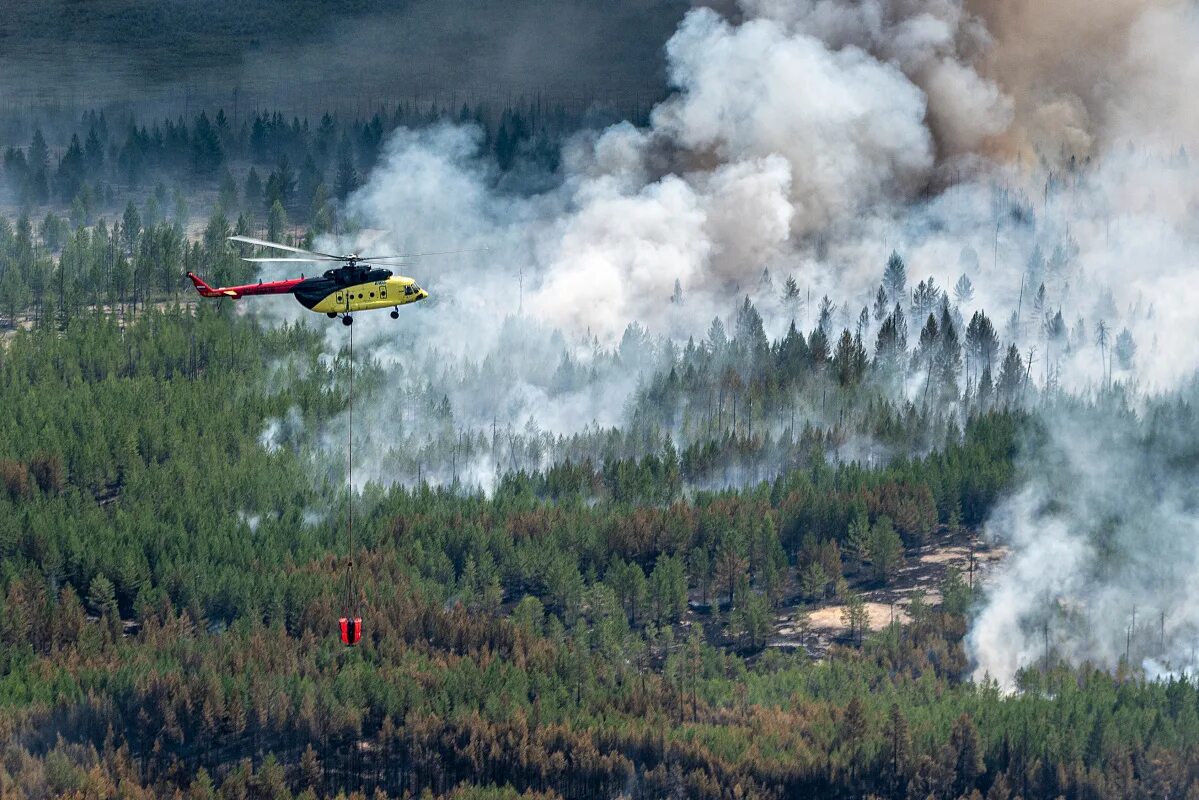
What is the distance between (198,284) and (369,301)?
14.6m

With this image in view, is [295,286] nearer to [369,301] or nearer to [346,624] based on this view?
[369,301]

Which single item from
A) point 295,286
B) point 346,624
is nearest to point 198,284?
point 295,286

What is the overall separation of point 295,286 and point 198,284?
9.03 m

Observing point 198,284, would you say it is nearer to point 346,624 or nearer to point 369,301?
point 369,301

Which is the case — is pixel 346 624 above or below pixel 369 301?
below

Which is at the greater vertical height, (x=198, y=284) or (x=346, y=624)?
(x=198, y=284)

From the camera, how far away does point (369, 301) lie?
195 meters

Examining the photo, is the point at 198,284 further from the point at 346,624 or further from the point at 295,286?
the point at 346,624

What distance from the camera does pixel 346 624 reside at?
7790 inches

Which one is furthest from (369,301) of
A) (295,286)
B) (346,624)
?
(346,624)

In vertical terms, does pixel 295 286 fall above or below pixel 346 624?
above

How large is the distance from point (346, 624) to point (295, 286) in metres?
26.3

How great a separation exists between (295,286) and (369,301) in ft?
19.3

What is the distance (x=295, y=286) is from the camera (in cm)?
19562
